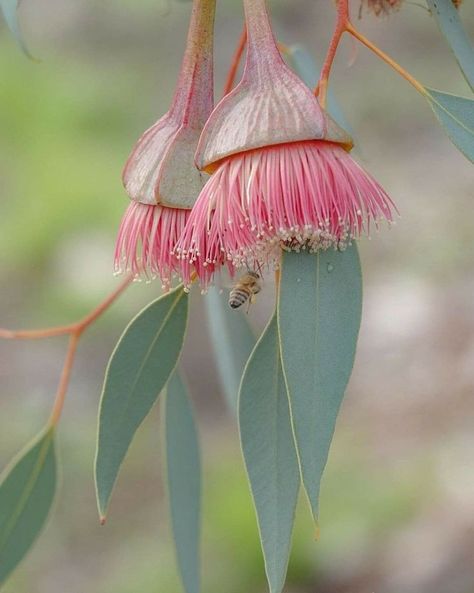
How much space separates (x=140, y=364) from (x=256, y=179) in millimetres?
407

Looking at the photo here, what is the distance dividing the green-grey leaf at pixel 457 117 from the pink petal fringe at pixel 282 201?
118 millimetres

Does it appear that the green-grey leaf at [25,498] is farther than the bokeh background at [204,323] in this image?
No

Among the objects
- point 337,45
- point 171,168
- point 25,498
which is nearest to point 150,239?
point 171,168

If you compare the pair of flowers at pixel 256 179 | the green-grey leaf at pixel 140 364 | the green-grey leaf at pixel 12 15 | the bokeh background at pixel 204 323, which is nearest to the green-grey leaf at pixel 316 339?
the pair of flowers at pixel 256 179

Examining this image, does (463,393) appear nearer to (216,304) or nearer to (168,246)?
(216,304)

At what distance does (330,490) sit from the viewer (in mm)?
2631

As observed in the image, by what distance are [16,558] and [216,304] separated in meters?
0.45

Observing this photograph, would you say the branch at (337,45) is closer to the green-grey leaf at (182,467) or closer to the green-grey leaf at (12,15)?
the green-grey leaf at (12,15)

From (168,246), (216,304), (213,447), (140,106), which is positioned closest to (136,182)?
(168,246)

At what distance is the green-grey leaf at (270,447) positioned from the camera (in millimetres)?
983

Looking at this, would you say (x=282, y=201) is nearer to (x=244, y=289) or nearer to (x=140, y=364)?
(x=244, y=289)

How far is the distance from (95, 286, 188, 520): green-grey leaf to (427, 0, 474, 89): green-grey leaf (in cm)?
37

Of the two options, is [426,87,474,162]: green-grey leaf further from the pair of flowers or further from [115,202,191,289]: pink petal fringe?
[115,202,191,289]: pink petal fringe

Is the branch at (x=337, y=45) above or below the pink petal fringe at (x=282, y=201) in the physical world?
above
